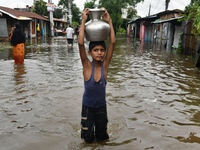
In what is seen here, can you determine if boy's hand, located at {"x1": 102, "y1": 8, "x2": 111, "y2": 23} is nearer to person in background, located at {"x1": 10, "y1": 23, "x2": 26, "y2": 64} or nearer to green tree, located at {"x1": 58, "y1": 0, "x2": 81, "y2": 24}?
person in background, located at {"x1": 10, "y1": 23, "x2": 26, "y2": 64}

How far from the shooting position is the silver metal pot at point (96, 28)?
2803 mm

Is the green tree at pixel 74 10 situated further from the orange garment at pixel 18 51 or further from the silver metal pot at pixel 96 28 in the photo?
the silver metal pot at pixel 96 28

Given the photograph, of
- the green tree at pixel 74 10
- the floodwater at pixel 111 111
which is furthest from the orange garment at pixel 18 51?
the green tree at pixel 74 10

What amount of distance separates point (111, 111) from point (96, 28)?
2054 mm

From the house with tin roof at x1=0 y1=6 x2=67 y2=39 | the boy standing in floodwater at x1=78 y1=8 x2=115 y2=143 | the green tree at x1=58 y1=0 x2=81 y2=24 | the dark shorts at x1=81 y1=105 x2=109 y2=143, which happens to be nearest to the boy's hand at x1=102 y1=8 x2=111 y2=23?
the boy standing in floodwater at x1=78 y1=8 x2=115 y2=143

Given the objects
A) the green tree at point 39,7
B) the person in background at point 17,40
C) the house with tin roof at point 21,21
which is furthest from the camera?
the green tree at point 39,7

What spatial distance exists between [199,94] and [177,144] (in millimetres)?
2706

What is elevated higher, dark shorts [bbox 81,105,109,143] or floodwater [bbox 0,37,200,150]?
dark shorts [bbox 81,105,109,143]

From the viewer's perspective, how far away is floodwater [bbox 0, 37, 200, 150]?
10.6 ft

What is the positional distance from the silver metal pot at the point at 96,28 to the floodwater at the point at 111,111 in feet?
4.67

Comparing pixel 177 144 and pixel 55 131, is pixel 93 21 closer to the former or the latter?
pixel 55 131

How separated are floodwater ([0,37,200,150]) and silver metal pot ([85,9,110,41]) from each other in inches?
56.1

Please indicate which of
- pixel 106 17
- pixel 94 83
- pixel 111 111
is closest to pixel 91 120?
pixel 94 83

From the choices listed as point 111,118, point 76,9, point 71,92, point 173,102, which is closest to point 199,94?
point 173,102
